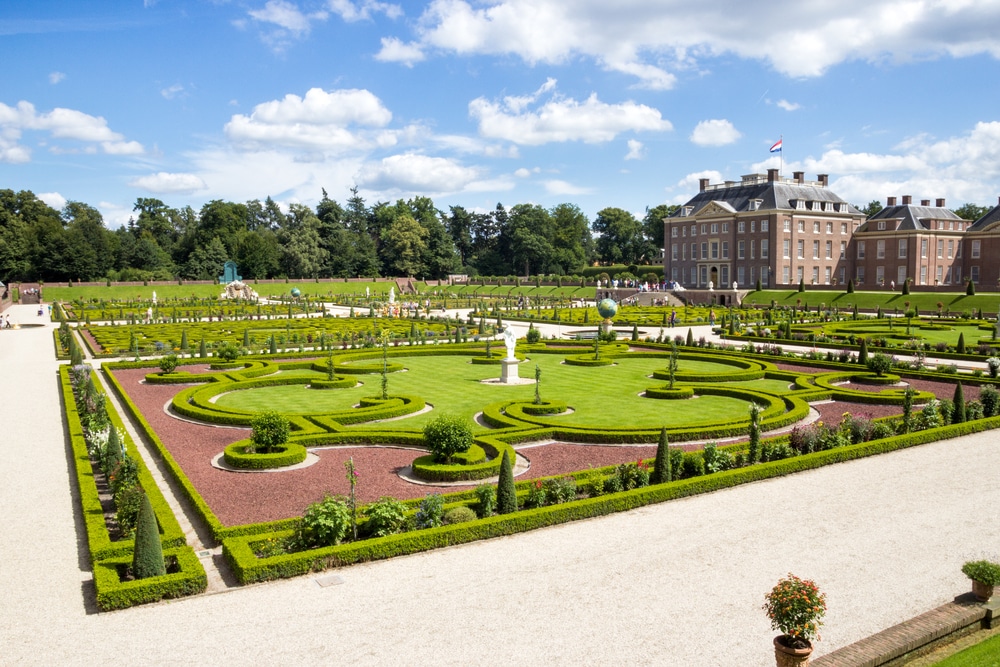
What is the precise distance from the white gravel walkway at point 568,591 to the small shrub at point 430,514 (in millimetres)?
633

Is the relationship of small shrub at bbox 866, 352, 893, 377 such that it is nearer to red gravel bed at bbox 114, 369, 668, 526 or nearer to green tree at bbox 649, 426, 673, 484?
red gravel bed at bbox 114, 369, 668, 526

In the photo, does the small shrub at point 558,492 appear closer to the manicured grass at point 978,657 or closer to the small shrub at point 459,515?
the small shrub at point 459,515

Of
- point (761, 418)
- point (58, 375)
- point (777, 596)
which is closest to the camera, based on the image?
point (777, 596)

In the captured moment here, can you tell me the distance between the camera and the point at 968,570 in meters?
8.97

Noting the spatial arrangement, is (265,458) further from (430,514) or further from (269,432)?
(430,514)

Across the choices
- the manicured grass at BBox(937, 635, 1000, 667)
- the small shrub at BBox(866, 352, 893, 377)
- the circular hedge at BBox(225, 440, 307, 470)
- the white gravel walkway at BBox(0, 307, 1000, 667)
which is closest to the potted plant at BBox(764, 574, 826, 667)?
the white gravel walkway at BBox(0, 307, 1000, 667)

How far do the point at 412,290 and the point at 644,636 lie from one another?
317 ft

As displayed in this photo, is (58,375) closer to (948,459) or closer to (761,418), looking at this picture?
(761,418)

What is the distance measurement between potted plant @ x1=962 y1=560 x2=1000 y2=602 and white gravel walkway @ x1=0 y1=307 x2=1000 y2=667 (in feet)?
2.08

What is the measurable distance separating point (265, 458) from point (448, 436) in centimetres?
386

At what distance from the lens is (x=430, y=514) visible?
11930 millimetres

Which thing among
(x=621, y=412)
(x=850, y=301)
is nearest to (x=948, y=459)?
(x=621, y=412)

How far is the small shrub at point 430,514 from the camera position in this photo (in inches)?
468

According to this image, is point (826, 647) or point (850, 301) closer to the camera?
point (826, 647)
